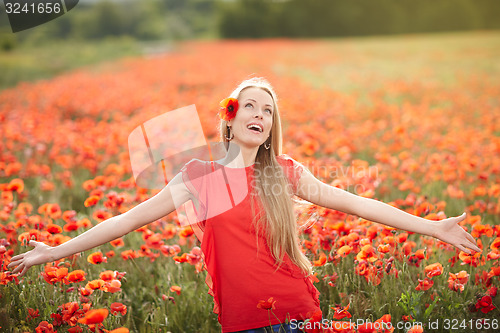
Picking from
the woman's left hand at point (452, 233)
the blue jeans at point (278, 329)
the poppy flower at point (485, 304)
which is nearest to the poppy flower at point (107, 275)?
the blue jeans at point (278, 329)

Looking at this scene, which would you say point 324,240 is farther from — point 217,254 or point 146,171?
point 146,171

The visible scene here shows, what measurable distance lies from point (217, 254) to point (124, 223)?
1.49 ft

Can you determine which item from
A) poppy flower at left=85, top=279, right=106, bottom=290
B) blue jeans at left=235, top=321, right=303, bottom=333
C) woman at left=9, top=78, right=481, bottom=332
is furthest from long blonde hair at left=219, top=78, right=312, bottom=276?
poppy flower at left=85, top=279, right=106, bottom=290

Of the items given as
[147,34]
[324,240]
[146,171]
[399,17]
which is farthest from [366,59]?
[147,34]

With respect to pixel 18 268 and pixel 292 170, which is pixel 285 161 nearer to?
pixel 292 170

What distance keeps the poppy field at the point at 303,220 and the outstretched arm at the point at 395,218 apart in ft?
0.79

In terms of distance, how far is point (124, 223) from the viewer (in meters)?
2.12

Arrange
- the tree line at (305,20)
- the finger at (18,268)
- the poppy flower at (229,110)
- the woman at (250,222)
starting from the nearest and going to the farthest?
the finger at (18,268)
the woman at (250,222)
the poppy flower at (229,110)
the tree line at (305,20)

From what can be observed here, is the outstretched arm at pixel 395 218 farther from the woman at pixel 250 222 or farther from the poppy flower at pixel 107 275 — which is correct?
the poppy flower at pixel 107 275

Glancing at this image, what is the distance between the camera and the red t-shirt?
7.00 feet

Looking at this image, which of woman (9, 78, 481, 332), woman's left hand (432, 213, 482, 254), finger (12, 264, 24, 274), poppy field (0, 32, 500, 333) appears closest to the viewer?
finger (12, 264, 24, 274)

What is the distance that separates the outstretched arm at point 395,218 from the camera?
223 cm

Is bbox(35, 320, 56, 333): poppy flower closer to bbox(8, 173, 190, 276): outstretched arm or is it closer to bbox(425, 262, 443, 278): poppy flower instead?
bbox(8, 173, 190, 276): outstretched arm

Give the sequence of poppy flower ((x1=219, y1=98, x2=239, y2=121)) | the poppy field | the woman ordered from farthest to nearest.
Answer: the poppy field < poppy flower ((x1=219, y1=98, x2=239, y2=121)) < the woman
